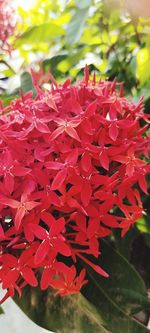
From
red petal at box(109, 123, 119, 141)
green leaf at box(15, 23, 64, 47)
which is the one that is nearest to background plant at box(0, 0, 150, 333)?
green leaf at box(15, 23, 64, 47)

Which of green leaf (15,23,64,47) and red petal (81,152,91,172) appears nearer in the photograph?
red petal (81,152,91,172)

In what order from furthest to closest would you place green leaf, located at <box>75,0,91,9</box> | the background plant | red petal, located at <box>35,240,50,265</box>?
1. green leaf, located at <box>75,0,91,9</box>
2. the background plant
3. red petal, located at <box>35,240,50,265</box>

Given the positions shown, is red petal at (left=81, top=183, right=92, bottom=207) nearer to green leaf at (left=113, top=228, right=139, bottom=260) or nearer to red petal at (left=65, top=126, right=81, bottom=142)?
red petal at (left=65, top=126, right=81, bottom=142)

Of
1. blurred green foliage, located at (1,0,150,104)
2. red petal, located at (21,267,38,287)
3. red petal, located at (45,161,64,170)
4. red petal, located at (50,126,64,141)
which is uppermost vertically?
blurred green foliage, located at (1,0,150,104)

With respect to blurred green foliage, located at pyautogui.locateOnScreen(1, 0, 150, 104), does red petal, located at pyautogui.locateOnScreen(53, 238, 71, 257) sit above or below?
below

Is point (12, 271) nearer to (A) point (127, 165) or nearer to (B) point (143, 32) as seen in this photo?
(A) point (127, 165)

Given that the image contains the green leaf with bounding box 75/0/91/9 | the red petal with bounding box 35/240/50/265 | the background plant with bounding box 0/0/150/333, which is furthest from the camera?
the green leaf with bounding box 75/0/91/9

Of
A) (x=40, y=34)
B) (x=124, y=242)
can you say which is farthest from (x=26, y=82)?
(x=124, y=242)

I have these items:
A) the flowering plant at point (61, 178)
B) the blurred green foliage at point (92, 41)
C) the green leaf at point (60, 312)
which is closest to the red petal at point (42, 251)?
the flowering plant at point (61, 178)
